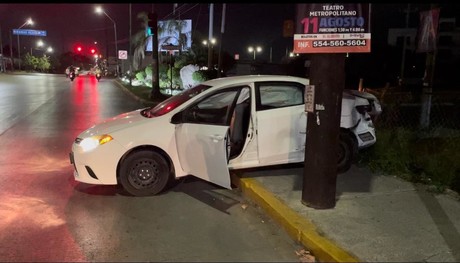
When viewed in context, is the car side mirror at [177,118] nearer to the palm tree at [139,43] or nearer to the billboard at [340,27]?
the billboard at [340,27]

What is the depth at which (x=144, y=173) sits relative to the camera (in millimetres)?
6359

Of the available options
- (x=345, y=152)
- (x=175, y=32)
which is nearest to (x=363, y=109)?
(x=345, y=152)

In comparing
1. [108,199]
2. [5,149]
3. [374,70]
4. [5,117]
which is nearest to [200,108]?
[108,199]

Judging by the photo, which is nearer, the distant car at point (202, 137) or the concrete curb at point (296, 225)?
the concrete curb at point (296, 225)

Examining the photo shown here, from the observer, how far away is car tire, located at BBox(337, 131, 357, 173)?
7.14m

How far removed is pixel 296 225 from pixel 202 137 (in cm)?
173

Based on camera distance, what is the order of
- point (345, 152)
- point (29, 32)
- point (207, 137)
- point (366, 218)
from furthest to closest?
point (29, 32)
point (345, 152)
point (207, 137)
point (366, 218)

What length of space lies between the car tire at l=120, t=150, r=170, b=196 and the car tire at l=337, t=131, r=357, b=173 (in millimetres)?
2631

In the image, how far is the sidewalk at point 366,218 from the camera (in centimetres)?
436

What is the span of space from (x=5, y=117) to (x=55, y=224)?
37.2 feet

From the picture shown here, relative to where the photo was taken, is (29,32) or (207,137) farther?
(29,32)

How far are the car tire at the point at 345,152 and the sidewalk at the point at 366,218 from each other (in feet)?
0.52

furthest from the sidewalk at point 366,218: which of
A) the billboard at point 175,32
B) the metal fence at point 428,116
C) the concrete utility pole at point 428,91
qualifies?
the billboard at point 175,32

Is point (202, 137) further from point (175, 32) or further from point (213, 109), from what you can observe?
point (175, 32)
